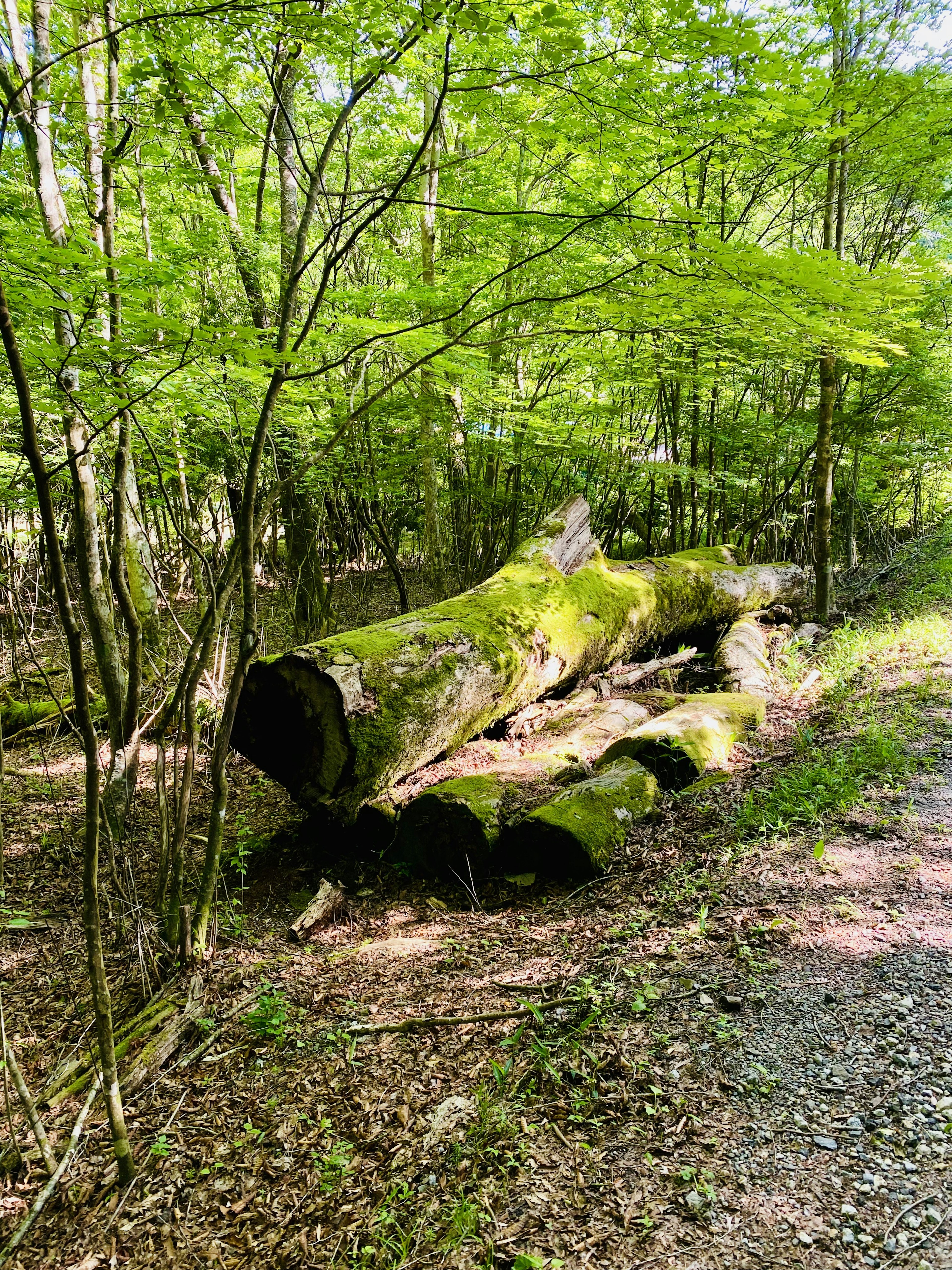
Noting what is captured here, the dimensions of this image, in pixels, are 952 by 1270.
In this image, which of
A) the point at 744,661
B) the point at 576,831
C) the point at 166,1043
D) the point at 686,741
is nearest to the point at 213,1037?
the point at 166,1043

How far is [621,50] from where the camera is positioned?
2.25m

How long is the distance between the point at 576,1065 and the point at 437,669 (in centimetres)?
269

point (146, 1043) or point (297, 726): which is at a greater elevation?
point (297, 726)

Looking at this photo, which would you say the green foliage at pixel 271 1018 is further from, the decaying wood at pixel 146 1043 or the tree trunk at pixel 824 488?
the tree trunk at pixel 824 488

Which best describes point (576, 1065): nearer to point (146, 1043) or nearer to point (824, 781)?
point (146, 1043)

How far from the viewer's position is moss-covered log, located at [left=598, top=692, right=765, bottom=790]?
4605 mm

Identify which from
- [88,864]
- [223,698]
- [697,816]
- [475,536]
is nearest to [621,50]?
[88,864]

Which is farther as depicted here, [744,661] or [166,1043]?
[744,661]

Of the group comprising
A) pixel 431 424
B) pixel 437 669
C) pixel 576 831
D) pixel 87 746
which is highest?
pixel 431 424

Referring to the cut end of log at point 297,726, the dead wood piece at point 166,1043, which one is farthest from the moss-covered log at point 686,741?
the dead wood piece at point 166,1043

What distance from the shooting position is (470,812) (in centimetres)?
399

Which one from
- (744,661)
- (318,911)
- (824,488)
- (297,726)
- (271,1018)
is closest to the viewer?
(271,1018)

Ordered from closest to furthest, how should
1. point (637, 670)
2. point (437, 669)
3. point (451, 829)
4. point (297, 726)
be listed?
1. point (451, 829)
2. point (297, 726)
3. point (437, 669)
4. point (637, 670)

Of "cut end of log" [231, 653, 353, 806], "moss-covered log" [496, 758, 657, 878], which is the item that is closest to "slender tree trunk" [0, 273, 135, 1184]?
"cut end of log" [231, 653, 353, 806]
